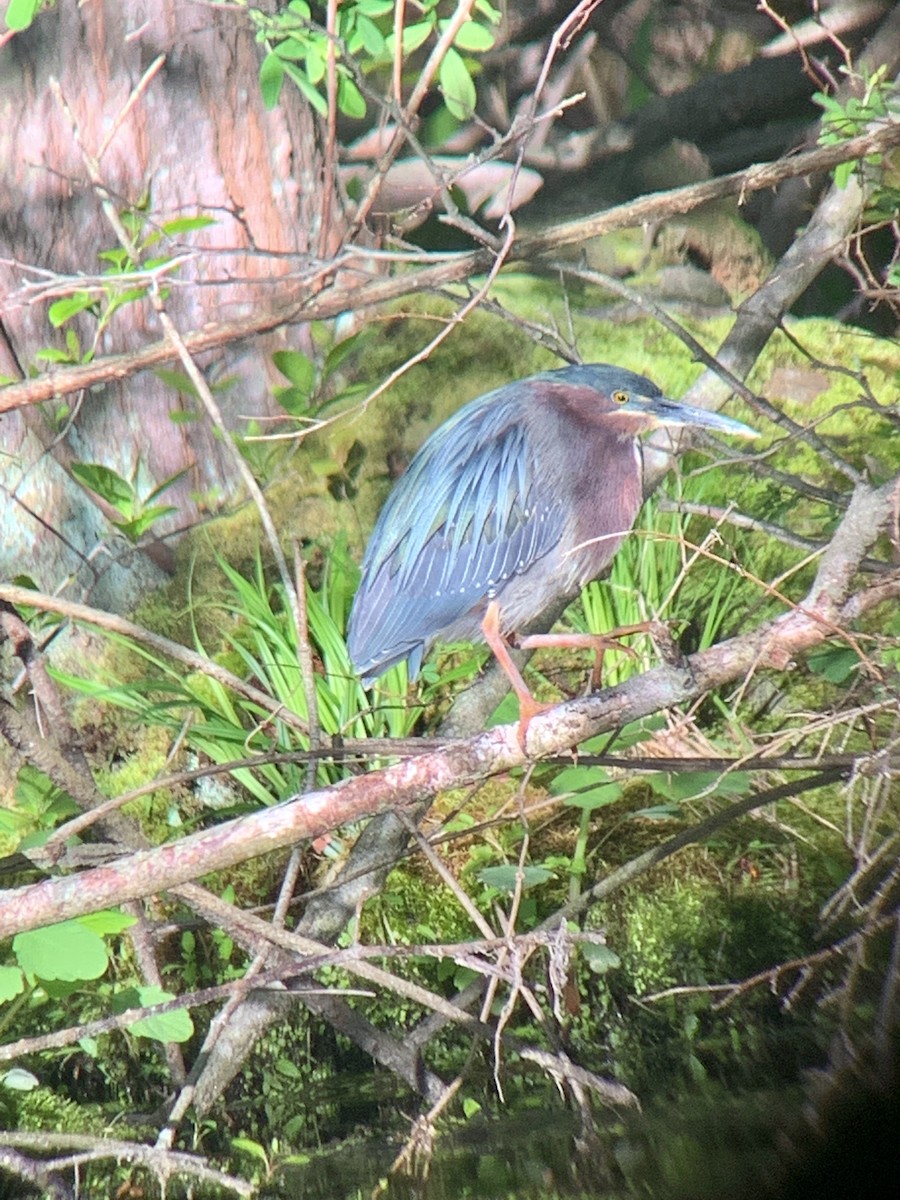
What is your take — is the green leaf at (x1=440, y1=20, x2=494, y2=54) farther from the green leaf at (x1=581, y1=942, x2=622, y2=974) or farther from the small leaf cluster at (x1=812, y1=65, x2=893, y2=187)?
the green leaf at (x1=581, y1=942, x2=622, y2=974)

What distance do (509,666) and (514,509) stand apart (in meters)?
0.27

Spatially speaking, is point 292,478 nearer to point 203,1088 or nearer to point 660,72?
point 203,1088

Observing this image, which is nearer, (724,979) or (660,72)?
(724,979)

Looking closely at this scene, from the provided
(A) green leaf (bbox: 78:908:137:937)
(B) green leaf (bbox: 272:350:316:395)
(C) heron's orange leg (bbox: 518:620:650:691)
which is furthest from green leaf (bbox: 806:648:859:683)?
(A) green leaf (bbox: 78:908:137:937)

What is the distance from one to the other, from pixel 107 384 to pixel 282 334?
0.40 m

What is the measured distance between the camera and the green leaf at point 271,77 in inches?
84.7

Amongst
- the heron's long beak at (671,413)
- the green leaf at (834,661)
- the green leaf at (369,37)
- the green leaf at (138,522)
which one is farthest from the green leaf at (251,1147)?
the green leaf at (369,37)

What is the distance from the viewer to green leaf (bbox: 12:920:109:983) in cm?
149

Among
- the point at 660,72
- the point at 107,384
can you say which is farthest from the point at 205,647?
the point at 660,72

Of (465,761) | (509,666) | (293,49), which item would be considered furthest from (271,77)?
(465,761)

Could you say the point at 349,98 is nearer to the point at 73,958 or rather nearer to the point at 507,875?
the point at 507,875

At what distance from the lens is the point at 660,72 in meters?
3.71

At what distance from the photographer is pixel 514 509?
1966 millimetres

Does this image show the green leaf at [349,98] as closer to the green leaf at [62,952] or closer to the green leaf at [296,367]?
the green leaf at [296,367]
